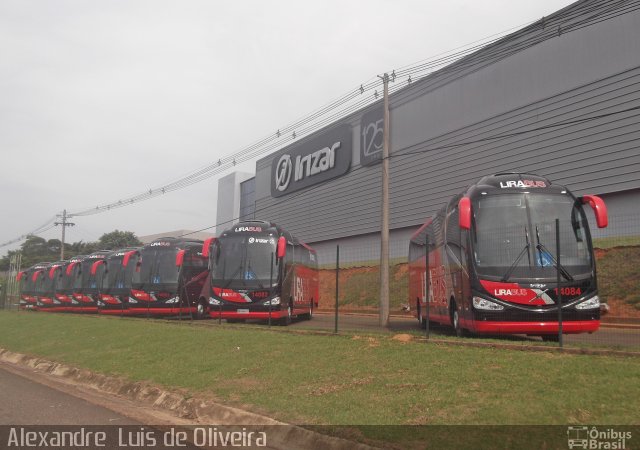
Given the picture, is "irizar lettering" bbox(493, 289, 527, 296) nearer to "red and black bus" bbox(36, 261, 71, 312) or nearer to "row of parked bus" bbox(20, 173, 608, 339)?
"row of parked bus" bbox(20, 173, 608, 339)

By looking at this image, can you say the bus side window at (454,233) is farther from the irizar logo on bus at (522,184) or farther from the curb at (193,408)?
the curb at (193,408)

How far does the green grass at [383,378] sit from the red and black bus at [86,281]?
18766mm

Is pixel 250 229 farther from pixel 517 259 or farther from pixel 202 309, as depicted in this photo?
pixel 517 259

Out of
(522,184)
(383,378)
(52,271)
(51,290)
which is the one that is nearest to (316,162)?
(52,271)

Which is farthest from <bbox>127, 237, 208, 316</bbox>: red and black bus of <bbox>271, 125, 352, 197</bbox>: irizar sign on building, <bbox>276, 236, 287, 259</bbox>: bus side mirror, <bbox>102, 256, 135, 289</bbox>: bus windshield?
<bbox>271, 125, 352, 197</bbox>: irizar sign on building

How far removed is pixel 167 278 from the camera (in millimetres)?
24375

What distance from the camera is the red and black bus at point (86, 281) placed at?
3081 cm

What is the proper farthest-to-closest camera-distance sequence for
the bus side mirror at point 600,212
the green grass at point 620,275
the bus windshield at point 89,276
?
the bus windshield at point 89,276
the green grass at point 620,275
the bus side mirror at point 600,212

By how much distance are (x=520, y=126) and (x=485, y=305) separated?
1963 centimetres

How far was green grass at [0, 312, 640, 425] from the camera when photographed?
5.90 meters

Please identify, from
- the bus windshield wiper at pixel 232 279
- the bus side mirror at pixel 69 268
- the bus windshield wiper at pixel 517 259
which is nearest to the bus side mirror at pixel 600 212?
the bus windshield wiper at pixel 517 259

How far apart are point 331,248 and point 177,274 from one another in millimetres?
17866

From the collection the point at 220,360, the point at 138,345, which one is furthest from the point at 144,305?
the point at 220,360

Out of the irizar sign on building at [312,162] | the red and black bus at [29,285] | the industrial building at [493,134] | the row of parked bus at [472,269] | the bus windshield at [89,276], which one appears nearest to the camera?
the row of parked bus at [472,269]
